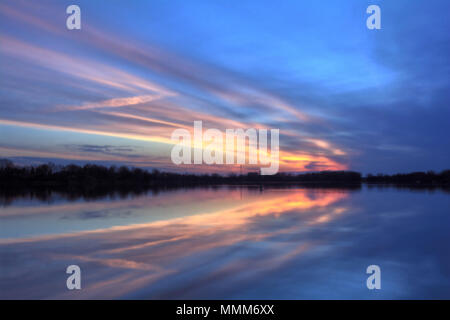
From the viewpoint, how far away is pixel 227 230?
45.3 ft

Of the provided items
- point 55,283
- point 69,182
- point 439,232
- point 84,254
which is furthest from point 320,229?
point 69,182

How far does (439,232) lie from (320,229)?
5101 millimetres

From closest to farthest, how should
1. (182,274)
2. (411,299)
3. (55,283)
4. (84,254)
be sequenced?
(411,299) < (55,283) < (182,274) < (84,254)

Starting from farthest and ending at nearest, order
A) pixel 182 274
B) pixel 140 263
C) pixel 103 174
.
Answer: pixel 103 174
pixel 140 263
pixel 182 274

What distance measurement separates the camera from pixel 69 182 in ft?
354

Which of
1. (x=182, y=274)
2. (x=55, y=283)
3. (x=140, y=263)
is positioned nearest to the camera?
(x=55, y=283)

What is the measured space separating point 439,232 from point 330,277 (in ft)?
30.2

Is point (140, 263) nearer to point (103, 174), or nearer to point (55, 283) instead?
point (55, 283)
